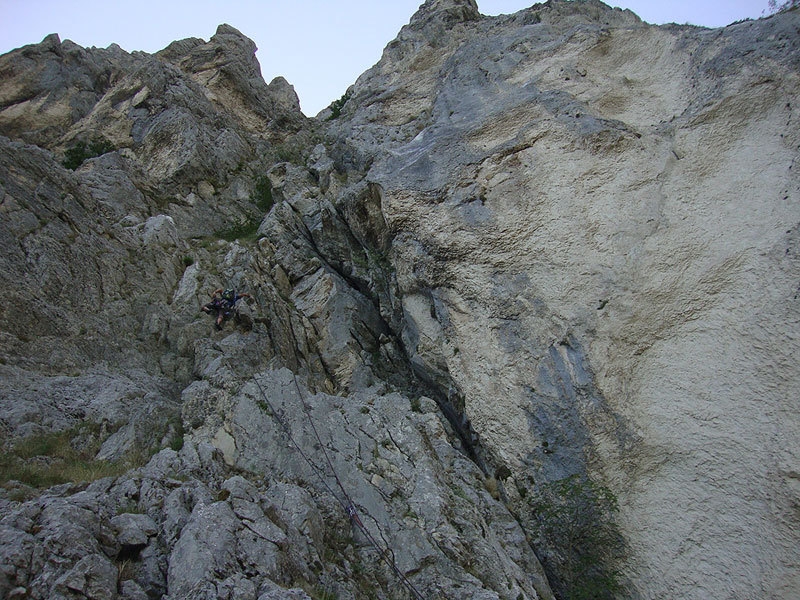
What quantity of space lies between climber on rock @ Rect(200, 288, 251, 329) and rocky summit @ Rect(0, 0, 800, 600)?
19.0 inches

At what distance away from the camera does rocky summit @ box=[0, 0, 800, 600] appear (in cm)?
962

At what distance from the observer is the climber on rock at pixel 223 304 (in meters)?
16.1

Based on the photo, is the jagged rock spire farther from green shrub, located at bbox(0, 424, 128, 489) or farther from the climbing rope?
green shrub, located at bbox(0, 424, 128, 489)

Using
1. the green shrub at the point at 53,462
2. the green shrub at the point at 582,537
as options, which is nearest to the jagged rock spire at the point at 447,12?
the green shrub at the point at 582,537

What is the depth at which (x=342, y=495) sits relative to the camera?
11.3 meters

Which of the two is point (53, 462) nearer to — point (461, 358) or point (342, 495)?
point (342, 495)

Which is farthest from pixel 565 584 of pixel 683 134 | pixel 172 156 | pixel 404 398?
pixel 172 156

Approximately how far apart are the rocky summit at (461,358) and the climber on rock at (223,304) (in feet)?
1.58

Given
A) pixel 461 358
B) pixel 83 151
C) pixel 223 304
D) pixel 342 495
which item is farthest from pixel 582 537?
pixel 83 151

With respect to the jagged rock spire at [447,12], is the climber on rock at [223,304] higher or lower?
lower

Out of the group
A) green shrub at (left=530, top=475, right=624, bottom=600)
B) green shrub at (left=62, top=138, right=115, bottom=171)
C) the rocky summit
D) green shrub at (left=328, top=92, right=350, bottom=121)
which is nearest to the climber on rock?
the rocky summit

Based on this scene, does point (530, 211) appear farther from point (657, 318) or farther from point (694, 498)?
point (694, 498)

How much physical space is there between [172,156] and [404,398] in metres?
19.0

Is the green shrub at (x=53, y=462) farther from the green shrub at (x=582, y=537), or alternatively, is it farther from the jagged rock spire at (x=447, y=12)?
the jagged rock spire at (x=447, y=12)
